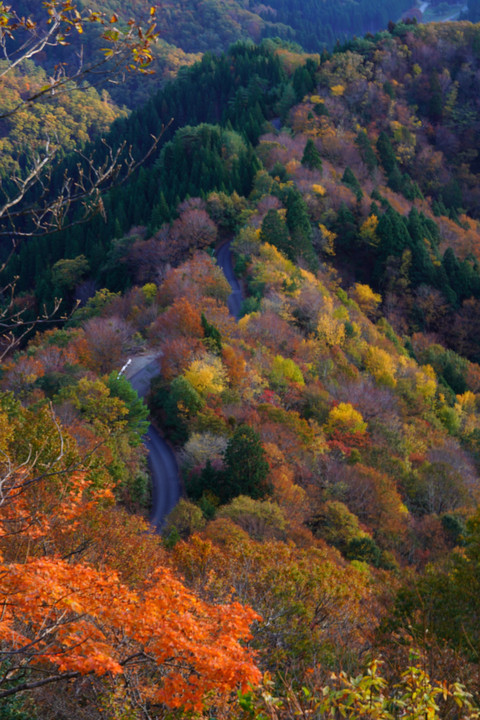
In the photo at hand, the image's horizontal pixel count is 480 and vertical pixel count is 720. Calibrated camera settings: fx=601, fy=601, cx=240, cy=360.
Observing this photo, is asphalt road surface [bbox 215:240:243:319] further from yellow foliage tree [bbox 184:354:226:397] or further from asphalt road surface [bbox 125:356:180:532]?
yellow foliage tree [bbox 184:354:226:397]

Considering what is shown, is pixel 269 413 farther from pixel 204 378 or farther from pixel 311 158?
pixel 311 158

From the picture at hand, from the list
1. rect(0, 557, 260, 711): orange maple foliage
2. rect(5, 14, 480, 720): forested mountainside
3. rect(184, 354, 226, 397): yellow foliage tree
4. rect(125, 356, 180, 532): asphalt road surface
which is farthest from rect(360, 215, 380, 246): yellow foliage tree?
rect(0, 557, 260, 711): orange maple foliage

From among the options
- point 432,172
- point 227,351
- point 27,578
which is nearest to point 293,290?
point 227,351

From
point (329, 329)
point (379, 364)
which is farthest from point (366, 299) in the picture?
point (329, 329)

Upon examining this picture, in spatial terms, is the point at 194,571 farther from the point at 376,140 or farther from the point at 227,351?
the point at 376,140

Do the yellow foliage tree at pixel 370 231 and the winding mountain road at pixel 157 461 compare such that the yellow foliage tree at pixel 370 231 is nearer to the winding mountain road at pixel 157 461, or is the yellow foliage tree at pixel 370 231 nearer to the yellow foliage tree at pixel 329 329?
the yellow foliage tree at pixel 329 329
